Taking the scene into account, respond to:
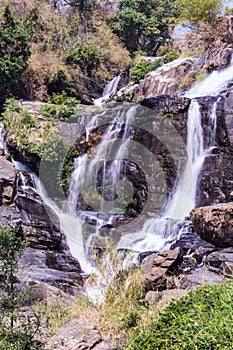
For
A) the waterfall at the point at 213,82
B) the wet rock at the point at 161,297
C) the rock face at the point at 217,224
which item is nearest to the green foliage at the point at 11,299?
the wet rock at the point at 161,297

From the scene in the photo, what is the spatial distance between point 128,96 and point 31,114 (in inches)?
220

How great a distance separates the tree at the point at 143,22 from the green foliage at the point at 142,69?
5051mm

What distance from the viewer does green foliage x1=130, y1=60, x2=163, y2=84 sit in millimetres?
21547

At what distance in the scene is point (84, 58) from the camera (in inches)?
858

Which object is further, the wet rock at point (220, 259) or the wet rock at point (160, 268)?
the wet rock at point (220, 259)

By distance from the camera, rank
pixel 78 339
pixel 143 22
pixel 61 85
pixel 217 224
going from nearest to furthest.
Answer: pixel 78 339, pixel 217 224, pixel 61 85, pixel 143 22

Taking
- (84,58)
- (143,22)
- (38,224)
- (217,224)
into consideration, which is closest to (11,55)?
(84,58)

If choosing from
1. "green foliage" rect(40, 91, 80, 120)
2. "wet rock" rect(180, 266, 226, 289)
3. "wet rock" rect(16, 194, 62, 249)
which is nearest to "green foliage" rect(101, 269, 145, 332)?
"wet rock" rect(180, 266, 226, 289)

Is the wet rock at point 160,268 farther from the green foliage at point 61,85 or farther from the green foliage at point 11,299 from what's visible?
the green foliage at point 61,85

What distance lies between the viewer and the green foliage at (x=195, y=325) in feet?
10.0

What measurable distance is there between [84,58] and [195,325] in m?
20.2

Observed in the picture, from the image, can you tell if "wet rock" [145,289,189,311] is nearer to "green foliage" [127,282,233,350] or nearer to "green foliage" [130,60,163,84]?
"green foliage" [127,282,233,350]

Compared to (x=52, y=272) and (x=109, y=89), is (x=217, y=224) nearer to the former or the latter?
(x=52, y=272)

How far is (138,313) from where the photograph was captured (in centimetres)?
465
